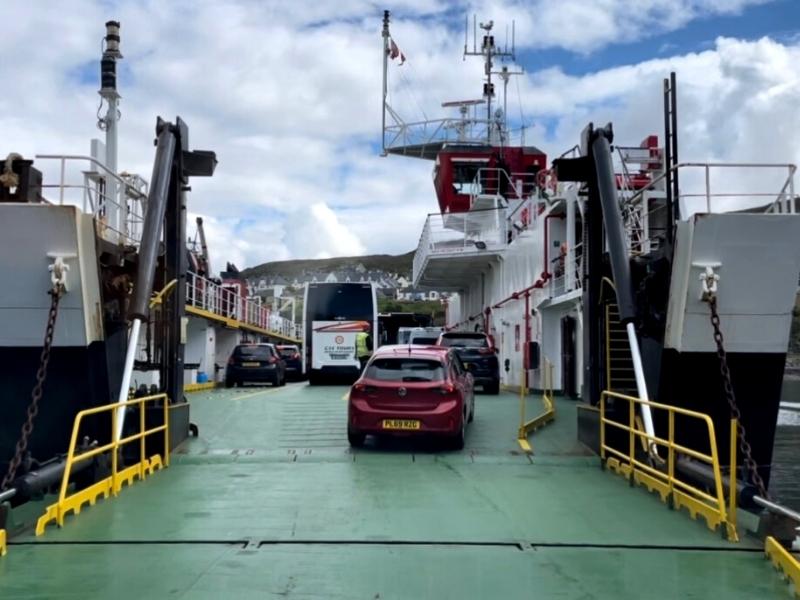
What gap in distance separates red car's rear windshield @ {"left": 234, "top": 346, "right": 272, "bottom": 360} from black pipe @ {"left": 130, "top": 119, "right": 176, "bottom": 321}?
46.5 feet

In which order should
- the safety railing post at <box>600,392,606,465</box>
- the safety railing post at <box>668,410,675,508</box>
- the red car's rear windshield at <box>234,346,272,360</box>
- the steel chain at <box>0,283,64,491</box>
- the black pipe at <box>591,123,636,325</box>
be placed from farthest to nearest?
the red car's rear windshield at <box>234,346,272,360</box>
the black pipe at <box>591,123,636,325</box>
the safety railing post at <box>600,392,606,465</box>
the safety railing post at <box>668,410,675,508</box>
the steel chain at <box>0,283,64,491</box>

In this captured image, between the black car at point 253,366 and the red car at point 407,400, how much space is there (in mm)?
14209

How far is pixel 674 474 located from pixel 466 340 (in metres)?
12.3

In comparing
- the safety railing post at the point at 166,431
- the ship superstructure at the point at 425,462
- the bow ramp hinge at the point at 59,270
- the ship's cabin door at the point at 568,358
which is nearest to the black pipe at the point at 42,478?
the ship superstructure at the point at 425,462

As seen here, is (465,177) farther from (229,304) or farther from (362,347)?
(362,347)

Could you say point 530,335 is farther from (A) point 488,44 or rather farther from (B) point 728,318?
(A) point 488,44

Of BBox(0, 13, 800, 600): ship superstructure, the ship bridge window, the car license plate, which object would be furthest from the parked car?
the car license plate

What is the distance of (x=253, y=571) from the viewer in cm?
538

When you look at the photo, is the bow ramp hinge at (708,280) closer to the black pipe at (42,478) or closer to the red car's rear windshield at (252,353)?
the black pipe at (42,478)

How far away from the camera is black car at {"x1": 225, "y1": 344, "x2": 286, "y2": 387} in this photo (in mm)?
24750

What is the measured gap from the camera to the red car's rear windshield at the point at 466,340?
20.2 m

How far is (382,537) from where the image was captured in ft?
20.9

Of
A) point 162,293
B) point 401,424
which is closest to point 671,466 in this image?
point 401,424

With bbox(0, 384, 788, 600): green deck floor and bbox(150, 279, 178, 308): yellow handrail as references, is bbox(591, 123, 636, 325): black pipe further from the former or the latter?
bbox(150, 279, 178, 308): yellow handrail
